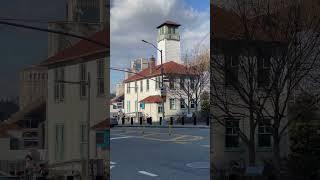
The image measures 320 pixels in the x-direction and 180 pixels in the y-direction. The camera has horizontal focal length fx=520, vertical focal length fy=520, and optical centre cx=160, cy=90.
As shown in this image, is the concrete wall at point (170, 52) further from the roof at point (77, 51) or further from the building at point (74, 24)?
the building at point (74, 24)

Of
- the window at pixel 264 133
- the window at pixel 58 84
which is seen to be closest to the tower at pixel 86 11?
the window at pixel 58 84

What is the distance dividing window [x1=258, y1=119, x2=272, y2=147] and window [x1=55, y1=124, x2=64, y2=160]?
94.8 inches

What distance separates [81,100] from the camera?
6.13 m

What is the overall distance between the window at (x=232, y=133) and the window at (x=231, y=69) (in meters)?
0.48

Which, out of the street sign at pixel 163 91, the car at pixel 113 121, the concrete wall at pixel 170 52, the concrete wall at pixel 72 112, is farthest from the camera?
the concrete wall at pixel 72 112

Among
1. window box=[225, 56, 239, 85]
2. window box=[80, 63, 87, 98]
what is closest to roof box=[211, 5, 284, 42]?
window box=[225, 56, 239, 85]

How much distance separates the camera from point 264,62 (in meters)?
6.36

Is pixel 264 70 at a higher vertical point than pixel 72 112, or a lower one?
higher

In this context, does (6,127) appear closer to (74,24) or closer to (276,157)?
(74,24)

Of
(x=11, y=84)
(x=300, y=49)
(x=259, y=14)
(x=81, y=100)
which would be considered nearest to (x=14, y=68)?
(x=11, y=84)

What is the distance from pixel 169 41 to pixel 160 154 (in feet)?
4.36

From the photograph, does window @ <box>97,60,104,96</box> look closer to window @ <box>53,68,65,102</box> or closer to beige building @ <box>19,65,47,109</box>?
window @ <box>53,68,65,102</box>

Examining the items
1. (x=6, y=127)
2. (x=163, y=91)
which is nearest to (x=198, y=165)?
(x=163, y=91)

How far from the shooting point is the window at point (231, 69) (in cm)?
630
